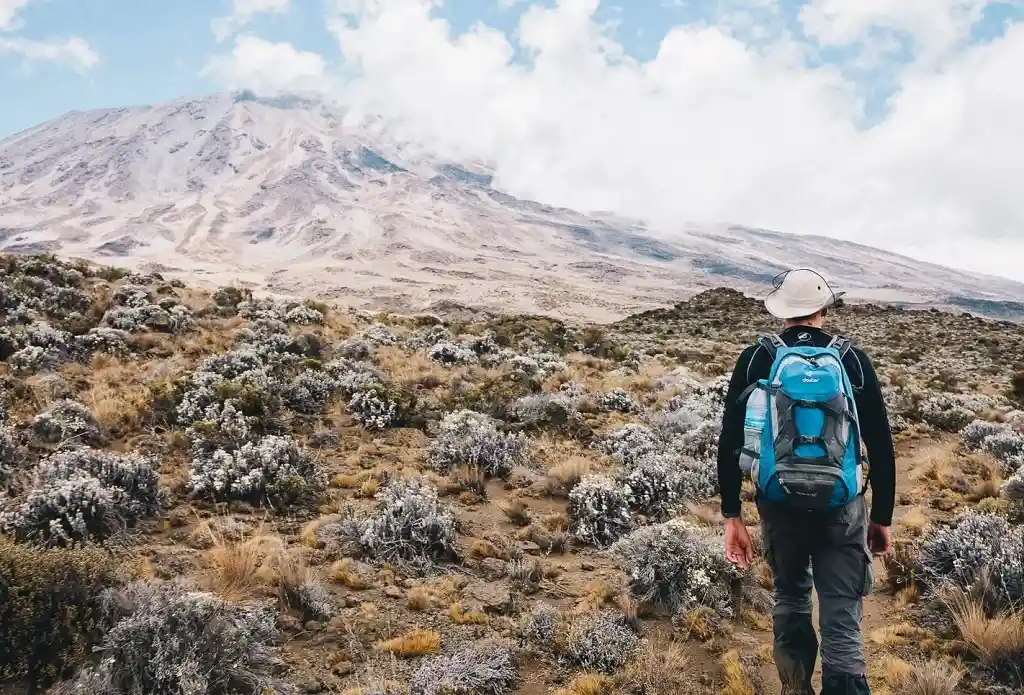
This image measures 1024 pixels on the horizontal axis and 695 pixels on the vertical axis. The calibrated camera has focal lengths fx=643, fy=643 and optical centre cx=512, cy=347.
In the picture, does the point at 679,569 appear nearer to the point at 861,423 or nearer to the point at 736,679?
the point at 736,679

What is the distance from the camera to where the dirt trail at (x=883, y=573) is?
409 cm

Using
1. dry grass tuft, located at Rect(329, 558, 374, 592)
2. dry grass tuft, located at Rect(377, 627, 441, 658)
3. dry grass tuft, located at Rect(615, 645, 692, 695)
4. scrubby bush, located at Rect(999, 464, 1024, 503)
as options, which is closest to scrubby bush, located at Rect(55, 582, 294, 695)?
dry grass tuft, located at Rect(377, 627, 441, 658)

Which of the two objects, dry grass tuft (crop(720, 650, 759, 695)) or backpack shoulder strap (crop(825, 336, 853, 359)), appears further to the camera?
dry grass tuft (crop(720, 650, 759, 695))

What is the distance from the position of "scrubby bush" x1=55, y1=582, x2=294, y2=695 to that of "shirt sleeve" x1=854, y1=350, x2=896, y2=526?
3349 millimetres

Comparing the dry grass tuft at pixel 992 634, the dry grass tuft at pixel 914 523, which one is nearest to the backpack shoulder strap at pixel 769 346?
the dry grass tuft at pixel 992 634

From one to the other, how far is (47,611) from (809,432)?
13.3 feet

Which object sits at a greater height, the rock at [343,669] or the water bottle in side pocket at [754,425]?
the water bottle in side pocket at [754,425]

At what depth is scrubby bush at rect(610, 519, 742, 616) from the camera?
4895 mm

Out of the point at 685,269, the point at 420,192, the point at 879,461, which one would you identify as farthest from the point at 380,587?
the point at 420,192

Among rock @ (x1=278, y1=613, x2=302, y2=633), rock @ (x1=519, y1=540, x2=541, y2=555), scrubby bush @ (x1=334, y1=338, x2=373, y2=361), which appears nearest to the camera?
rock @ (x1=278, y1=613, x2=302, y2=633)

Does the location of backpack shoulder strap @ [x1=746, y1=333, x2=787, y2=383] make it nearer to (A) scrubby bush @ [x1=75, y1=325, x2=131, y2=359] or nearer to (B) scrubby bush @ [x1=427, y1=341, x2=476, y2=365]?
(B) scrubby bush @ [x1=427, y1=341, x2=476, y2=365]

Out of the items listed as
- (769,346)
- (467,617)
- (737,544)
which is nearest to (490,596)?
(467,617)

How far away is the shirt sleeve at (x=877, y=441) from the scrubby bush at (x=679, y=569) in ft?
6.34

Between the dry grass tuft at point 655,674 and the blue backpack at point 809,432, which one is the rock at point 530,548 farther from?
the blue backpack at point 809,432
